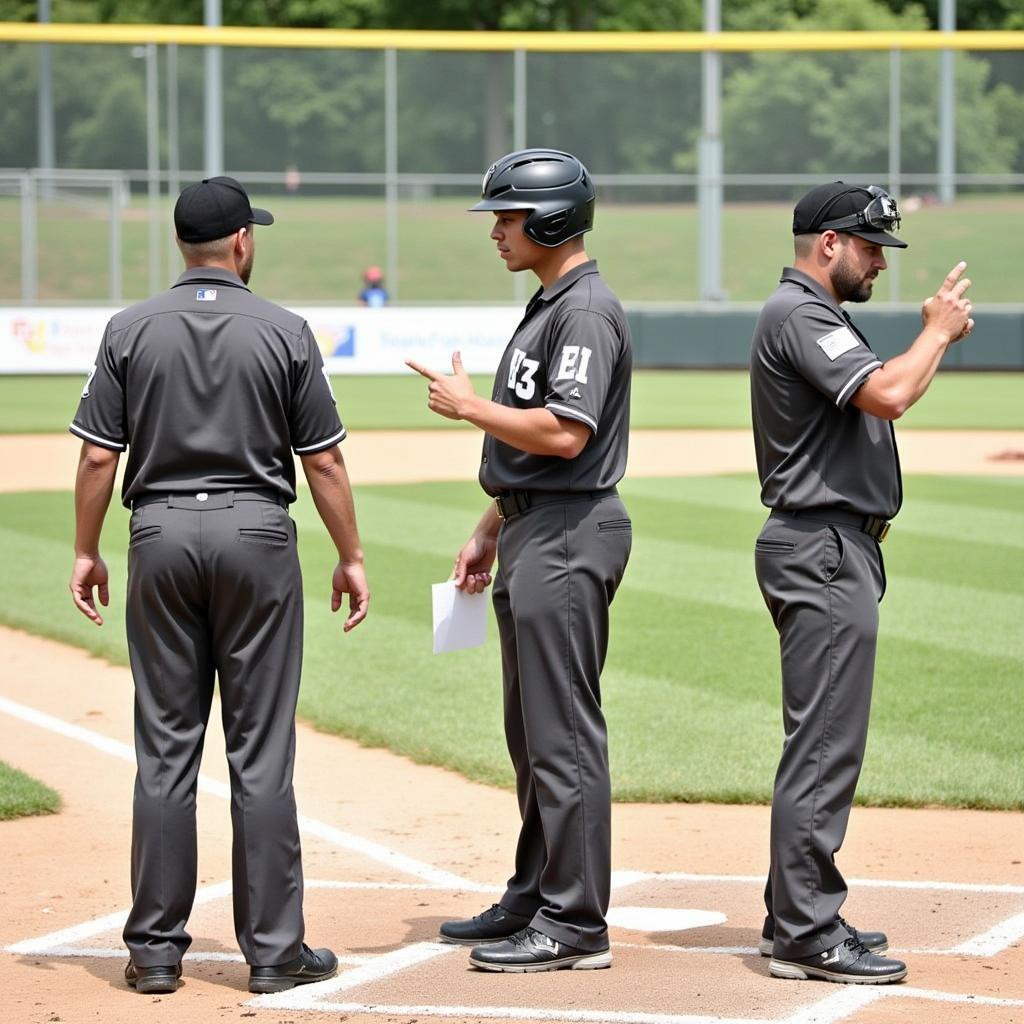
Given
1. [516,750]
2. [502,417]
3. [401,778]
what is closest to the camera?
[502,417]

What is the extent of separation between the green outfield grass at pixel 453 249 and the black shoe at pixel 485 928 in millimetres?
30492

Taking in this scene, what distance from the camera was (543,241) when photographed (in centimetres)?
445

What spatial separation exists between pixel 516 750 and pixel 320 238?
33890 mm

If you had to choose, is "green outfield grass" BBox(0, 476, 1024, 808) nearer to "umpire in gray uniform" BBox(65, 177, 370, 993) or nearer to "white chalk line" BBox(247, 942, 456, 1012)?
"white chalk line" BBox(247, 942, 456, 1012)

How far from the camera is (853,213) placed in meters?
4.34

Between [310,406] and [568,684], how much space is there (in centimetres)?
99

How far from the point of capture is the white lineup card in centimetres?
473

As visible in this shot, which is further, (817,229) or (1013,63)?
(1013,63)

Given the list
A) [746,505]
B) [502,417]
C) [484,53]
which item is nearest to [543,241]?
[502,417]

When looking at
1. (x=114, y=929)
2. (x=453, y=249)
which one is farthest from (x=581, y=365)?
(x=453, y=249)

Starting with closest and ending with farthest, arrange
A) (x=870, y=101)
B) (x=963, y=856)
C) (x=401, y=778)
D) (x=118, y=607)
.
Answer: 1. (x=963, y=856)
2. (x=401, y=778)
3. (x=118, y=607)
4. (x=870, y=101)

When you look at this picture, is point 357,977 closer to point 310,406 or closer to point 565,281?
point 310,406

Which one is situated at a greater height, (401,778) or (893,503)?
(893,503)

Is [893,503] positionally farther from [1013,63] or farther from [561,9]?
[561,9]
